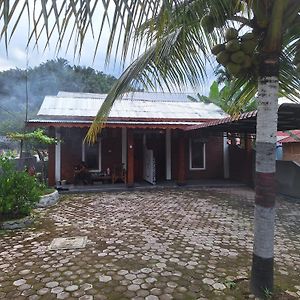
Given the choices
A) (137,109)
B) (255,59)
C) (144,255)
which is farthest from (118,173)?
(255,59)

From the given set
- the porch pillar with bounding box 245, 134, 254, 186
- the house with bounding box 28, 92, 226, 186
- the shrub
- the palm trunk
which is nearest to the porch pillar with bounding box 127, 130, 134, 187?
the house with bounding box 28, 92, 226, 186

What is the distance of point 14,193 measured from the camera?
6449mm

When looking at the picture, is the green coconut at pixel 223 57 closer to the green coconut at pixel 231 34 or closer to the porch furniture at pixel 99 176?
the green coconut at pixel 231 34

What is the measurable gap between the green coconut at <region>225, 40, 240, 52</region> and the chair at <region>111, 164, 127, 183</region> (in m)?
10.0

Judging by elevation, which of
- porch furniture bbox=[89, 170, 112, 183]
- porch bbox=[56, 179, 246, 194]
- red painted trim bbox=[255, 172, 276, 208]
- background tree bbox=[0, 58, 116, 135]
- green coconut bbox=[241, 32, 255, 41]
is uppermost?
background tree bbox=[0, 58, 116, 135]

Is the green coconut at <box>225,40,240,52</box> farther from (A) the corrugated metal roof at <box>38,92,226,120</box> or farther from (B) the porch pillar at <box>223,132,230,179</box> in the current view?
(B) the porch pillar at <box>223,132,230,179</box>

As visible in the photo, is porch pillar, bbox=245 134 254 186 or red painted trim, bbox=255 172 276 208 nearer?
red painted trim, bbox=255 172 276 208

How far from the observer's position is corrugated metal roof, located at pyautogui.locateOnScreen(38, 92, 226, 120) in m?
12.2

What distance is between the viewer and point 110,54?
1.74 m

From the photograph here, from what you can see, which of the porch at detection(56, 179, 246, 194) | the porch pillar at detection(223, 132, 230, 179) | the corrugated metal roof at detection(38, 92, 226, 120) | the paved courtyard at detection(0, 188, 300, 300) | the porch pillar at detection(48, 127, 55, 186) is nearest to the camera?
the paved courtyard at detection(0, 188, 300, 300)

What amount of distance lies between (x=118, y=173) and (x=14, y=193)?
6387 mm

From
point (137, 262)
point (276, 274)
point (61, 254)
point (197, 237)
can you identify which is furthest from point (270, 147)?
point (61, 254)

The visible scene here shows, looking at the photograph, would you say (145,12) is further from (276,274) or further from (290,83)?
(276,274)

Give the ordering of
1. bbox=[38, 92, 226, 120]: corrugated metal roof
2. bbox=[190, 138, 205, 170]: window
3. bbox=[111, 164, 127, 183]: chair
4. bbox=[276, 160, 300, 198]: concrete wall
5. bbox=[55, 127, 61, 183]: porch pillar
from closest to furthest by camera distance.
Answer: bbox=[276, 160, 300, 198]: concrete wall
bbox=[55, 127, 61, 183]: porch pillar
bbox=[38, 92, 226, 120]: corrugated metal roof
bbox=[111, 164, 127, 183]: chair
bbox=[190, 138, 205, 170]: window
